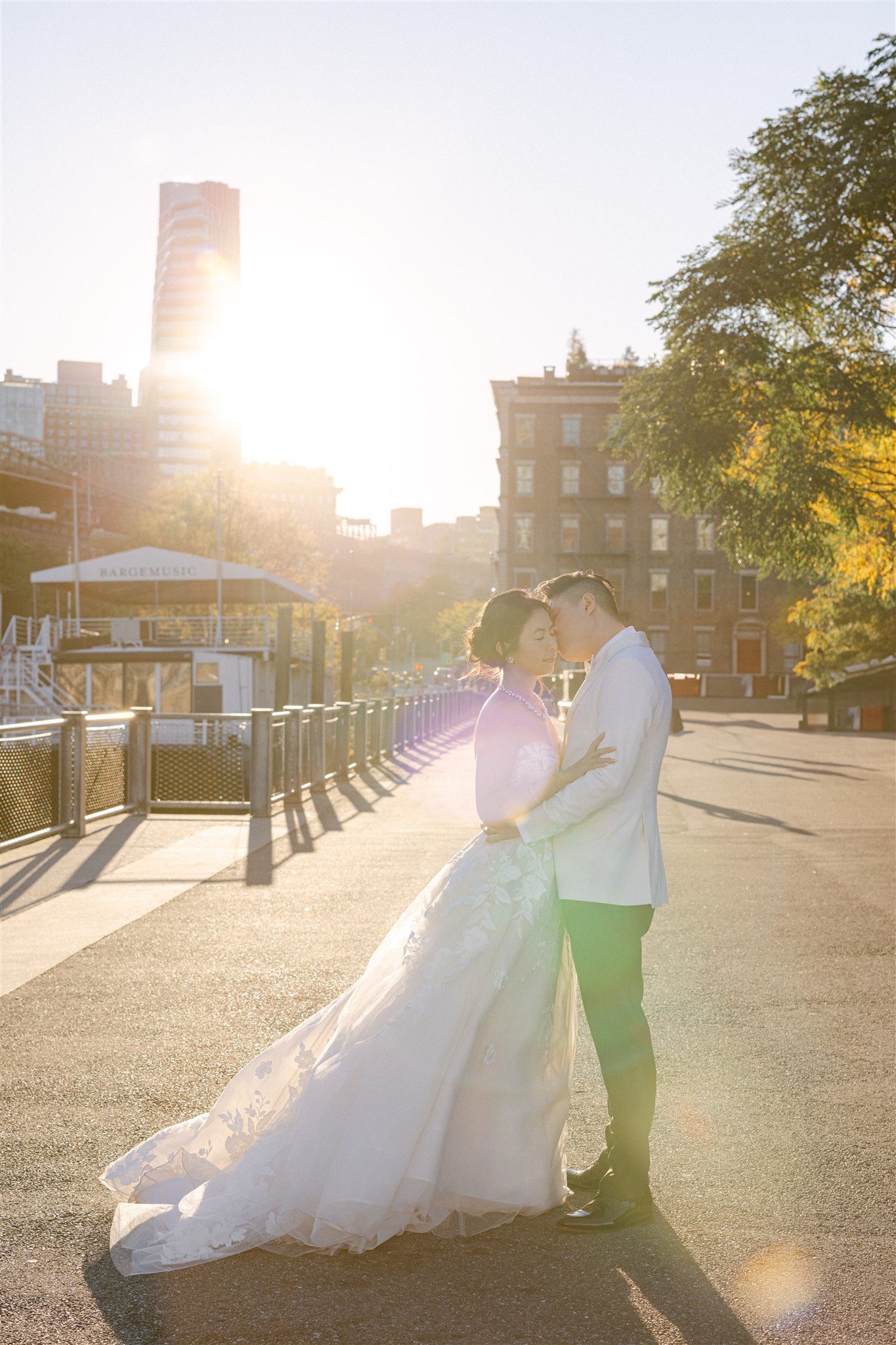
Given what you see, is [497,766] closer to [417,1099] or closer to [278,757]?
[417,1099]

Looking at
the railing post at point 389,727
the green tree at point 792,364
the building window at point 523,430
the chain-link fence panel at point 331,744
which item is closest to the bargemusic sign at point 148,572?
the railing post at point 389,727

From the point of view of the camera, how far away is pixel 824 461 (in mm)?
19297

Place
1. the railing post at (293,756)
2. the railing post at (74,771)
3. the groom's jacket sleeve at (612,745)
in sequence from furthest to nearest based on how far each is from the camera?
the railing post at (293,756) < the railing post at (74,771) < the groom's jacket sleeve at (612,745)

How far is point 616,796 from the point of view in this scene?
3.59m

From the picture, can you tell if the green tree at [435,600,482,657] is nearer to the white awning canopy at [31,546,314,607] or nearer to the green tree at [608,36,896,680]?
the white awning canopy at [31,546,314,607]

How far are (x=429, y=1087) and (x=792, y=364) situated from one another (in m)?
17.5

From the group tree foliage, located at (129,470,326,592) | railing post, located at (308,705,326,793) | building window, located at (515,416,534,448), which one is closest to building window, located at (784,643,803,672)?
building window, located at (515,416,534,448)

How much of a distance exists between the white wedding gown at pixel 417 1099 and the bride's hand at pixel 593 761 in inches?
4.4

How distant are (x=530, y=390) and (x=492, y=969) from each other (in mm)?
79871

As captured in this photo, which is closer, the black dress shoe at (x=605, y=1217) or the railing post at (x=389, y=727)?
the black dress shoe at (x=605, y=1217)

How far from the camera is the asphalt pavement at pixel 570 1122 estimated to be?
3066 mm

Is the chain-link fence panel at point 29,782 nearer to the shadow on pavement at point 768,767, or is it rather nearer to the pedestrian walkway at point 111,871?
the pedestrian walkway at point 111,871

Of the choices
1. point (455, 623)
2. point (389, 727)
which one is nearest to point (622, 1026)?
point (389, 727)

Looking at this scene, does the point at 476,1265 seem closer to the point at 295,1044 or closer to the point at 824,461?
the point at 295,1044
